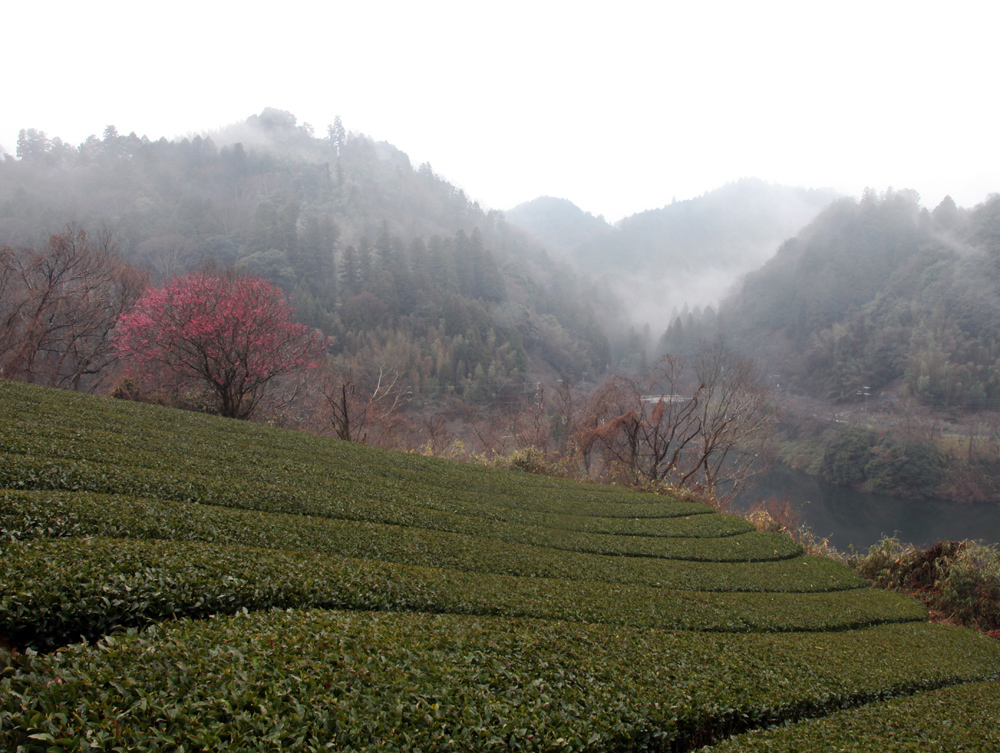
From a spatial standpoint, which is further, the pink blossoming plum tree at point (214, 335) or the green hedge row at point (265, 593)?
the pink blossoming plum tree at point (214, 335)

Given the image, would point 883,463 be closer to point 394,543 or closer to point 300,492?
point 394,543

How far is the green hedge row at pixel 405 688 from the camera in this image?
3.35 m

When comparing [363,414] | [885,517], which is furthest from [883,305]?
[363,414]

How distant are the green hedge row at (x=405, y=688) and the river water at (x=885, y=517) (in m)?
38.2

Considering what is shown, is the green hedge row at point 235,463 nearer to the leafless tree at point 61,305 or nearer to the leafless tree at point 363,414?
the leafless tree at point 363,414

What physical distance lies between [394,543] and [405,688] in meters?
5.09

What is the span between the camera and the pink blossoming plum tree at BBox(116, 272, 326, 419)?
739 inches

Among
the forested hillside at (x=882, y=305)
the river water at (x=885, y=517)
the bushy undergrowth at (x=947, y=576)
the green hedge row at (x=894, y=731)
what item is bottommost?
the river water at (x=885, y=517)

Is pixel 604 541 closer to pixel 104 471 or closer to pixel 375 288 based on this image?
pixel 104 471

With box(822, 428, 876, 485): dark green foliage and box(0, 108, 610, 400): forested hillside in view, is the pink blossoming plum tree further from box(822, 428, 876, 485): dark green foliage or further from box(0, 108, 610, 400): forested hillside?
box(822, 428, 876, 485): dark green foliage

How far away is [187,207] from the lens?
97.1 metres

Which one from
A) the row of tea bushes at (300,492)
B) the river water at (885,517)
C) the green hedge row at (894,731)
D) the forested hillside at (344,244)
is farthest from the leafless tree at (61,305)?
the river water at (885,517)

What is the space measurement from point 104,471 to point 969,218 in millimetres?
121061

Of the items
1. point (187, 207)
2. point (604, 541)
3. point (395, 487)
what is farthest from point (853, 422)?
point (187, 207)
